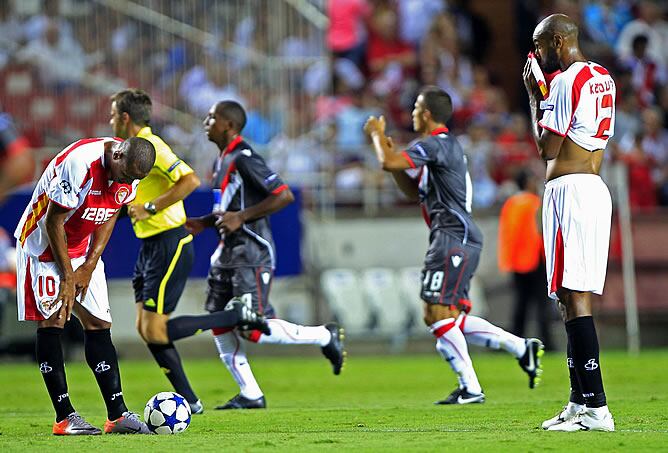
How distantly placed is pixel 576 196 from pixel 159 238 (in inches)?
149

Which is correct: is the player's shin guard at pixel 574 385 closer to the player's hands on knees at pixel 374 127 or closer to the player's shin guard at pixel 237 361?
the player's hands on knees at pixel 374 127

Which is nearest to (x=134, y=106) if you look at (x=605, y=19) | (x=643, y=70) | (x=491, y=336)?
(x=491, y=336)

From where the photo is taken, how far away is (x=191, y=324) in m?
9.82

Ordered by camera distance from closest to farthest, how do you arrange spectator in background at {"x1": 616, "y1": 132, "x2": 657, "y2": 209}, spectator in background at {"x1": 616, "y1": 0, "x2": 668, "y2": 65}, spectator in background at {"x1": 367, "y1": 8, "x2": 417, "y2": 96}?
spectator in background at {"x1": 616, "y1": 132, "x2": 657, "y2": 209} → spectator in background at {"x1": 367, "y1": 8, "x2": 417, "y2": 96} → spectator in background at {"x1": 616, "y1": 0, "x2": 668, "y2": 65}

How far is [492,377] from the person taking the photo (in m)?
14.1

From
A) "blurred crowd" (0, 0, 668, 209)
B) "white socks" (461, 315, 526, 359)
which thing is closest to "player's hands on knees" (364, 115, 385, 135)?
"white socks" (461, 315, 526, 359)

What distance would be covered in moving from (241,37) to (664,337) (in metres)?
8.05

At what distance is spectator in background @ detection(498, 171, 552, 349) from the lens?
679 inches

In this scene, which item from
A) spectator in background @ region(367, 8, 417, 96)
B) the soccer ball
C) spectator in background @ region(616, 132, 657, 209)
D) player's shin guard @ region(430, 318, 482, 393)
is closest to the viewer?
the soccer ball

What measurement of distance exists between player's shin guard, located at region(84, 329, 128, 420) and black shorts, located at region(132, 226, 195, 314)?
1679mm

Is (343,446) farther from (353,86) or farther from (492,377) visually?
(353,86)

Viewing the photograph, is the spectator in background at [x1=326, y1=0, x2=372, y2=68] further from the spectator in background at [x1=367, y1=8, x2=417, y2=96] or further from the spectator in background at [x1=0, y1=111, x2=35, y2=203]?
the spectator in background at [x1=0, y1=111, x2=35, y2=203]

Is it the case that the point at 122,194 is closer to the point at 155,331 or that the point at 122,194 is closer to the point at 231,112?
the point at 155,331

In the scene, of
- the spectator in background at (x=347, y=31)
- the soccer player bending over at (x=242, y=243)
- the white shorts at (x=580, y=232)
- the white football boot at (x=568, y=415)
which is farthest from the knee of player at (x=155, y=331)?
the spectator in background at (x=347, y=31)
